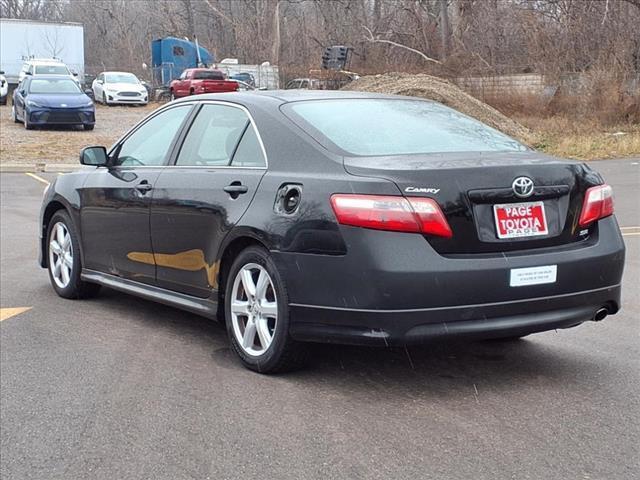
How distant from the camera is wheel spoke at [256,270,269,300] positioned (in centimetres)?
508

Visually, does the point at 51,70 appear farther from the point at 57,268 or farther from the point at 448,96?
the point at 57,268

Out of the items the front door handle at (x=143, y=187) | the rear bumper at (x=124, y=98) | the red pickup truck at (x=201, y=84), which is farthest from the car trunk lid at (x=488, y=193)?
the rear bumper at (x=124, y=98)

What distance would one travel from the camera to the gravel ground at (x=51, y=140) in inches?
874

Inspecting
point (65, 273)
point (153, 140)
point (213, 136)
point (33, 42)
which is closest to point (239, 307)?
point (213, 136)

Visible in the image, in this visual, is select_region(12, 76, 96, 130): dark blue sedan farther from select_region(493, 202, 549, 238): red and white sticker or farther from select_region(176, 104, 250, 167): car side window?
select_region(493, 202, 549, 238): red and white sticker

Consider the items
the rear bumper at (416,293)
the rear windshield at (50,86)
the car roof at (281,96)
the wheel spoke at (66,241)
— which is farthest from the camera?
the rear windshield at (50,86)

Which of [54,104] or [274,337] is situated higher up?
[54,104]

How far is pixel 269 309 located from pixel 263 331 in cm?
15

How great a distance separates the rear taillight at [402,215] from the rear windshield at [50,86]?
25.3 meters

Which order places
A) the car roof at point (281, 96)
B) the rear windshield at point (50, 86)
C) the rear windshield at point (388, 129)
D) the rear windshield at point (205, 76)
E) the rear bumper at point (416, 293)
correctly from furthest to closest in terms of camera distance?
the rear windshield at point (205, 76)
the rear windshield at point (50, 86)
the car roof at point (281, 96)
the rear windshield at point (388, 129)
the rear bumper at point (416, 293)

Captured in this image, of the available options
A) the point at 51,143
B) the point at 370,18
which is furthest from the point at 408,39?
the point at 51,143

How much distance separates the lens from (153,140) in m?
6.64

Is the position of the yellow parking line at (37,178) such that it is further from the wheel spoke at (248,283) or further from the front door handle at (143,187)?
the wheel spoke at (248,283)

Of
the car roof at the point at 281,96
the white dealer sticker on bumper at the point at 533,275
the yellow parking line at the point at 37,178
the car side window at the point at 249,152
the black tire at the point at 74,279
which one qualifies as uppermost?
the car roof at the point at 281,96
